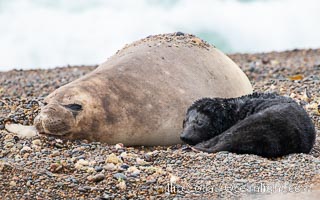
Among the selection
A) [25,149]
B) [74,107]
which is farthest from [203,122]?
[25,149]

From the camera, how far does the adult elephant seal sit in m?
6.78

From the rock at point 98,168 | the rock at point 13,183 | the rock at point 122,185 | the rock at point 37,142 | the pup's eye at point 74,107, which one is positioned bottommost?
the rock at point 122,185

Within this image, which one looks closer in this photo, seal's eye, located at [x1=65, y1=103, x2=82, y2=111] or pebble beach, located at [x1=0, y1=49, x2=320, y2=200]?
pebble beach, located at [x1=0, y1=49, x2=320, y2=200]

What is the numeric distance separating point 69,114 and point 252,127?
5.63ft

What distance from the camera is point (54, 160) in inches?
Answer: 240

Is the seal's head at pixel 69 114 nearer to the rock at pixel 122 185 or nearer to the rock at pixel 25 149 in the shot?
the rock at pixel 25 149

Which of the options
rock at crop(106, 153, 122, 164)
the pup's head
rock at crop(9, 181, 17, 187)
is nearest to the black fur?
the pup's head

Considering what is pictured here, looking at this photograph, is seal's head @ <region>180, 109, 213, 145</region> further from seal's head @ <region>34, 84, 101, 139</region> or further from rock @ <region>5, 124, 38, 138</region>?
rock @ <region>5, 124, 38, 138</region>

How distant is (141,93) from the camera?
285 inches

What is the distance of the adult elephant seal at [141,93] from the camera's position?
267 inches

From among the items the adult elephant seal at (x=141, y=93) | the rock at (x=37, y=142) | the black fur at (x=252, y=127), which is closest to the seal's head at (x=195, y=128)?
the black fur at (x=252, y=127)

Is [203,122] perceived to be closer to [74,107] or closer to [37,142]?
[74,107]

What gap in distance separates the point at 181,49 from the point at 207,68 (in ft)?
1.32

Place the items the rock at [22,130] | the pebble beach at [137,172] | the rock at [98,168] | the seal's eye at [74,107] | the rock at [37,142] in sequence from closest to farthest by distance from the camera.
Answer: the pebble beach at [137,172] < the rock at [98,168] < the rock at [37,142] < the seal's eye at [74,107] < the rock at [22,130]
